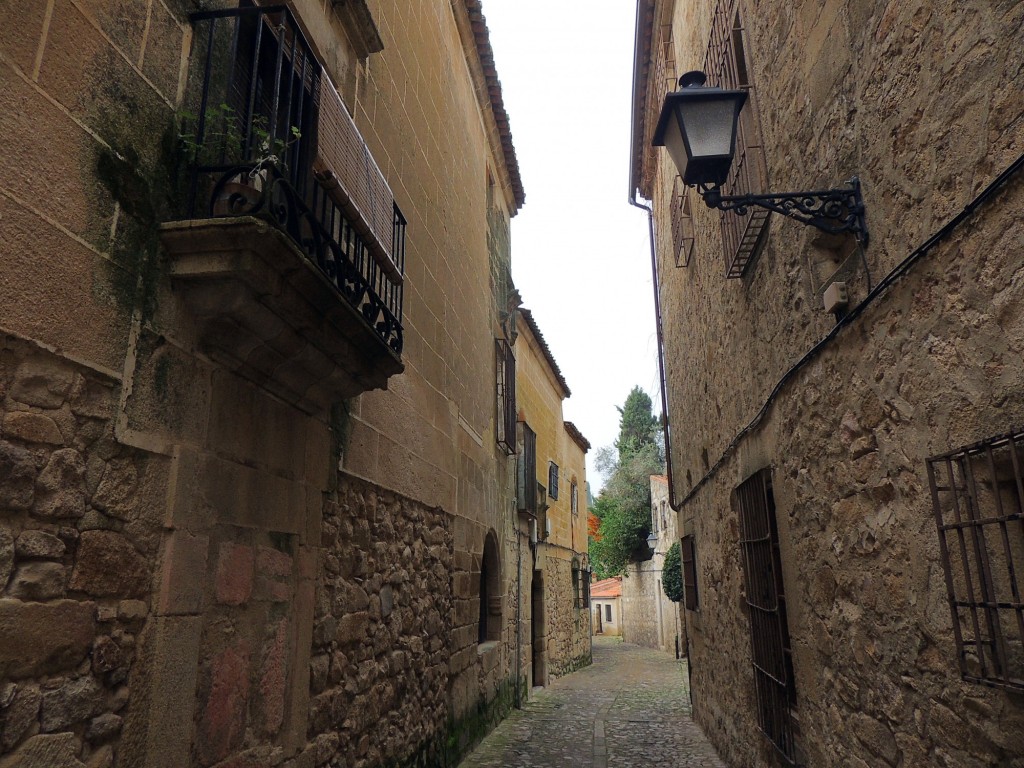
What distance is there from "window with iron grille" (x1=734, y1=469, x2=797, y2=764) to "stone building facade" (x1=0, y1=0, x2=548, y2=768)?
2.48m

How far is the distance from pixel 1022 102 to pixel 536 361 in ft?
42.8

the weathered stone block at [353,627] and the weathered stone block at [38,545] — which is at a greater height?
the weathered stone block at [38,545]

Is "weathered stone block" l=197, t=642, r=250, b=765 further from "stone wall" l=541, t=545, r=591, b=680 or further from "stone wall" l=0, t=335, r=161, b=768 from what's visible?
"stone wall" l=541, t=545, r=591, b=680

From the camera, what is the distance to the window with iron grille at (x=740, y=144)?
4230 mm

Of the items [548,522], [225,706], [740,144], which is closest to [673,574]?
[548,522]

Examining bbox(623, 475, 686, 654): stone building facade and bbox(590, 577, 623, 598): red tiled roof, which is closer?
bbox(623, 475, 686, 654): stone building facade

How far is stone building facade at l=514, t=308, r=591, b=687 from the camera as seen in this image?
12312 mm

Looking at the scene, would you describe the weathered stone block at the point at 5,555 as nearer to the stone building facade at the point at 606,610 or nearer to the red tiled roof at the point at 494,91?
the red tiled roof at the point at 494,91

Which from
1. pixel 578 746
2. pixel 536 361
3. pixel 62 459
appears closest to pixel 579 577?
pixel 536 361

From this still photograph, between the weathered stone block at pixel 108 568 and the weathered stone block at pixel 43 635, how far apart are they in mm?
66

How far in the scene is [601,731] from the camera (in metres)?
8.61

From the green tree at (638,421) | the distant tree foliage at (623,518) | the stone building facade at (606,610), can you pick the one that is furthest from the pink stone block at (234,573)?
the green tree at (638,421)

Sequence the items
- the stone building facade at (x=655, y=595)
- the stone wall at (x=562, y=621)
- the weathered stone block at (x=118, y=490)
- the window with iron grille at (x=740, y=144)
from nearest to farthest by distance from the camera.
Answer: the weathered stone block at (x=118, y=490), the window with iron grille at (x=740, y=144), the stone wall at (x=562, y=621), the stone building facade at (x=655, y=595)

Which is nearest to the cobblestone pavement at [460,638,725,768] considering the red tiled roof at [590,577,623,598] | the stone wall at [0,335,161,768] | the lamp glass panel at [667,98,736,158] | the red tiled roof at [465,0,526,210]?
the stone wall at [0,335,161,768]
